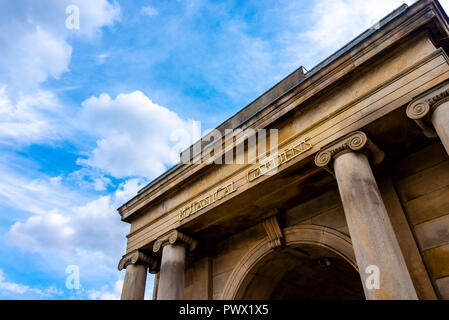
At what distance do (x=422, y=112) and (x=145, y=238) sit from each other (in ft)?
37.6

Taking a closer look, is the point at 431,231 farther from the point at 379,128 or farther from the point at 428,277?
the point at 379,128

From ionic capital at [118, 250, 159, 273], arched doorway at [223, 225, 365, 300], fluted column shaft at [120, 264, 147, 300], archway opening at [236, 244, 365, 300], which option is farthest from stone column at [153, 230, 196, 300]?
archway opening at [236, 244, 365, 300]

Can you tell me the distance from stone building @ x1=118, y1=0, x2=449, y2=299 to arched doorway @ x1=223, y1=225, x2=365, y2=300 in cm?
5

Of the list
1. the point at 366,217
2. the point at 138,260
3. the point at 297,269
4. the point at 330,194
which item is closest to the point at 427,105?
the point at 366,217

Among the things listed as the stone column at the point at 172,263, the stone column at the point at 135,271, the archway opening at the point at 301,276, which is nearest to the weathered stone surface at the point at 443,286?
the archway opening at the point at 301,276

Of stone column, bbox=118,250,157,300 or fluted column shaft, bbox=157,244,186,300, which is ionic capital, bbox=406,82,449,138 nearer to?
fluted column shaft, bbox=157,244,186,300

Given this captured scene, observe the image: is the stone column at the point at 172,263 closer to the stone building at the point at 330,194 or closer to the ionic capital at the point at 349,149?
the stone building at the point at 330,194

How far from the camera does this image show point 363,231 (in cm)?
809

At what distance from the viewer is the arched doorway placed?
1216 centimetres

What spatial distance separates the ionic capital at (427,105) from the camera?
8180 mm

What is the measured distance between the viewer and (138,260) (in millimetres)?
14859

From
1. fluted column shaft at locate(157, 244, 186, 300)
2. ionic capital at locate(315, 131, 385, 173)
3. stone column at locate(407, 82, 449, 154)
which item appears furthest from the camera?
fluted column shaft at locate(157, 244, 186, 300)

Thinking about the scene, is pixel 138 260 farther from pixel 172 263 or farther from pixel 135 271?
pixel 172 263
